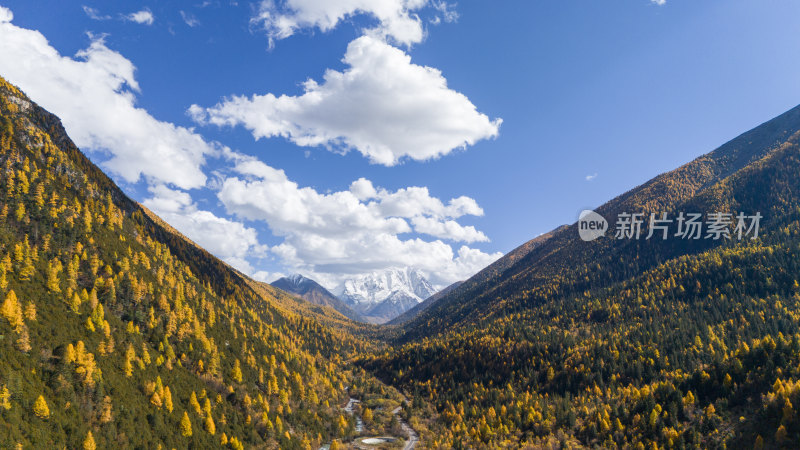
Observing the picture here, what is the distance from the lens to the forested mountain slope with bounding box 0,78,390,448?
9712 centimetres

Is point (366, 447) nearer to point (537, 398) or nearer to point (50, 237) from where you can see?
point (537, 398)

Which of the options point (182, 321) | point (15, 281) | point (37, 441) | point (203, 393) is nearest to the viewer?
point (37, 441)

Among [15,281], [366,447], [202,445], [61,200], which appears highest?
[61,200]

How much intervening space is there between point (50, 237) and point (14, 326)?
A: 64.9m

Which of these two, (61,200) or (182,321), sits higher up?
(61,200)

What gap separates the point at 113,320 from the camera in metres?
141

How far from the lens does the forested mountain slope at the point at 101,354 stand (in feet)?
319

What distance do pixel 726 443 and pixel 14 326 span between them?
216 meters

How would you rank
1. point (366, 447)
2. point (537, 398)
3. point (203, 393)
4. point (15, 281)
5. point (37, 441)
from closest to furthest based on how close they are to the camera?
point (37, 441)
point (15, 281)
point (203, 393)
point (366, 447)
point (537, 398)

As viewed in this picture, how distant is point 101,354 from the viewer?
121250mm

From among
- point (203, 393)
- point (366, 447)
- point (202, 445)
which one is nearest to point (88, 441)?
point (202, 445)

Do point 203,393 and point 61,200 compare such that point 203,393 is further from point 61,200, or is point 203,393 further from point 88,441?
point 61,200

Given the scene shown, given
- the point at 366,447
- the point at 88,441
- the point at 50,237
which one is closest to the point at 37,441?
the point at 88,441

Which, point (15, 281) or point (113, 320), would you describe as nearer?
point (15, 281)
